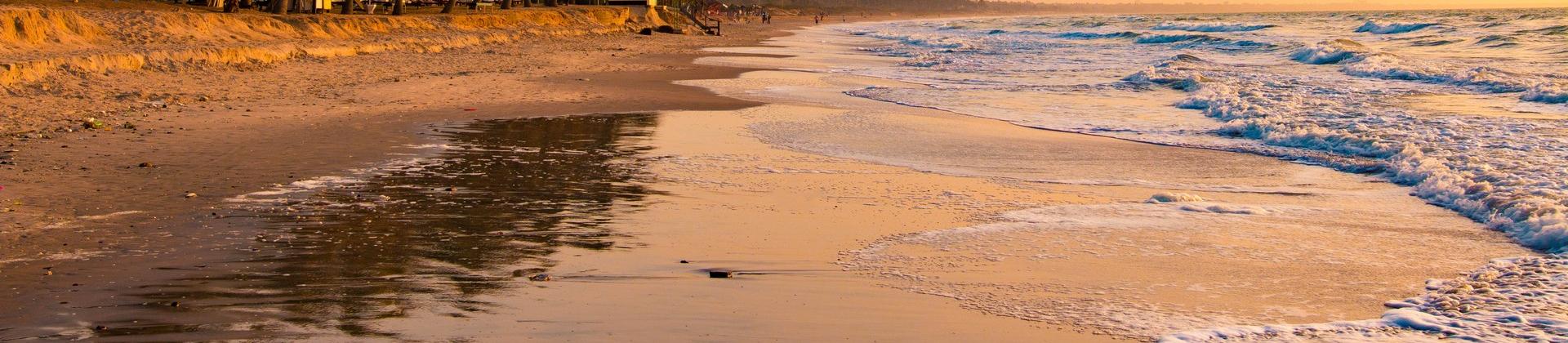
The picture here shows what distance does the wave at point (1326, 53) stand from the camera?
29.5 m

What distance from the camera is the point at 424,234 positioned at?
22.4ft

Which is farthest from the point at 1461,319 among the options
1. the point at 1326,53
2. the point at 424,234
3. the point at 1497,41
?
the point at 1497,41

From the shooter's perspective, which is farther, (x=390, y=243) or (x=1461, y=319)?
(x=390, y=243)

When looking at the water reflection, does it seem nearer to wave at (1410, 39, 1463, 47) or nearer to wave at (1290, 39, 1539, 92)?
wave at (1290, 39, 1539, 92)

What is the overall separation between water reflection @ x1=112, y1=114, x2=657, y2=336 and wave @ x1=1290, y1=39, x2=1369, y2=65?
77.0 feet

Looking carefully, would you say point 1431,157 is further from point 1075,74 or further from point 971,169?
point 1075,74

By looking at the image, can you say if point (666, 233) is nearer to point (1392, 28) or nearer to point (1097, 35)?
point (1392, 28)

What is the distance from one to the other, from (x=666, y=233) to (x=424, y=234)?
1.34 meters

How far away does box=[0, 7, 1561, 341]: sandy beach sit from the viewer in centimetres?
512

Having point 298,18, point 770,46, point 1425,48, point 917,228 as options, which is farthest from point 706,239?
point 770,46

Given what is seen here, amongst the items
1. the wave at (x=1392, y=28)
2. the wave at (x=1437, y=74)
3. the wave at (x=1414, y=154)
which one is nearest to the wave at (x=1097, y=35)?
the wave at (x=1392, y=28)

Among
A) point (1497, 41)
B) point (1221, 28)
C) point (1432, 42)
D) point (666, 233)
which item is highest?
point (666, 233)

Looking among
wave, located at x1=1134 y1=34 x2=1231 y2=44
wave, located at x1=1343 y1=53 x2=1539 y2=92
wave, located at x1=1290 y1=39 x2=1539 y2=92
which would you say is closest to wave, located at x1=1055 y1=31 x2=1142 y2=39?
wave, located at x1=1134 y1=34 x2=1231 y2=44

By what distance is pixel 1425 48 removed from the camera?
36.2 metres
